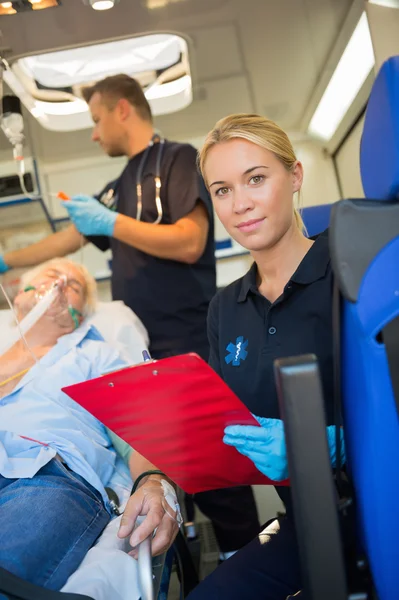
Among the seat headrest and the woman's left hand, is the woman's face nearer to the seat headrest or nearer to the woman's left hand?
the seat headrest

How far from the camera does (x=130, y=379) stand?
1.10 m

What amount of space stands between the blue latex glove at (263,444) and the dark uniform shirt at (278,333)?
0.23m

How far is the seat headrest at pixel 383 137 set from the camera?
3.03ft

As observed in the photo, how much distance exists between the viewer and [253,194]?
1.43 m

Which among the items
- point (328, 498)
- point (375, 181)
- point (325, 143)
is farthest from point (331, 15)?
point (328, 498)

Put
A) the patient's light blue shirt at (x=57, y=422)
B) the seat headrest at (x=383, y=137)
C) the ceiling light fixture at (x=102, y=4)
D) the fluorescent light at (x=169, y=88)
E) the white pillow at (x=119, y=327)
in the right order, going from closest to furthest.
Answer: the seat headrest at (x=383, y=137) < the patient's light blue shirt at (x=57, y=422) < the white pillow at (x=119, y=327) < the ceiling light fixture at (x=102, y=4) < the fluorescent light at (x=169, y=88)

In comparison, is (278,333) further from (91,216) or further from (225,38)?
(225,38)

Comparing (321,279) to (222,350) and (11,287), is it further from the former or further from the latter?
(11,287)

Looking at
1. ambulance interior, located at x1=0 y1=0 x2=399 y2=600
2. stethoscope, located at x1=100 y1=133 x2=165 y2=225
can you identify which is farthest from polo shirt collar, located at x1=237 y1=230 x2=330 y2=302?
stethoscope, located at x1=100 y1=133 x2=165 y2=225

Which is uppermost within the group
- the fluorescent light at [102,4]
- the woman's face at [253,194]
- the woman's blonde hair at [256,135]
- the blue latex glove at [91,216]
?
the fluorescent light at [102,4]

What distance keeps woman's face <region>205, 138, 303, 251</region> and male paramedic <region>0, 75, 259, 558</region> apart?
0.93m

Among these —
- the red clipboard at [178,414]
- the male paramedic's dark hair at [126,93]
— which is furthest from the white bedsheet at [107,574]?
the male paramedic's dark hair at [126,93]

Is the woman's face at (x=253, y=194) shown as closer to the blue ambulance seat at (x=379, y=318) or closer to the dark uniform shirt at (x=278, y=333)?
the dark uniform shirt at (x=278, y=333)

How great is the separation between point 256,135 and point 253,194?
140 millimetres
